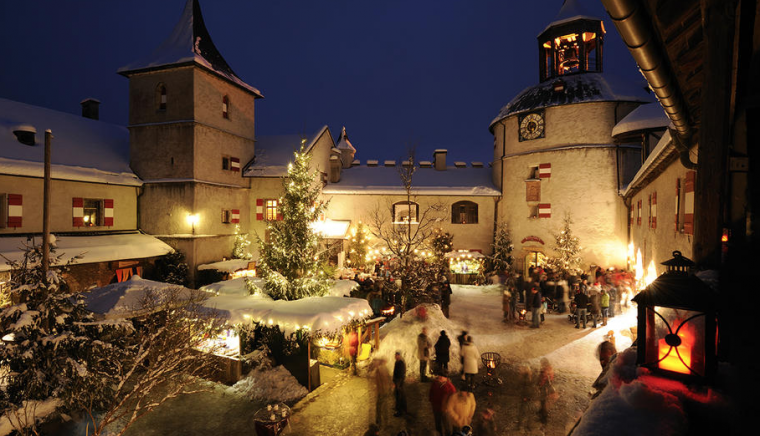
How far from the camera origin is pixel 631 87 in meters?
22.6

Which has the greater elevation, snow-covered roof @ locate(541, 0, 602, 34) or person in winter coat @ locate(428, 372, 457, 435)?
snow-covered roof @ locate(541, 0, 602, 34)

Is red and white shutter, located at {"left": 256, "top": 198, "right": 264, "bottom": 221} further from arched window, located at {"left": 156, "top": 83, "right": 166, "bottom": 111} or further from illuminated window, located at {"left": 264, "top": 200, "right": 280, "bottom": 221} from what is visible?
arched window, located at {"left": 156, "top": 83, "right": 166, "bottom": 111}

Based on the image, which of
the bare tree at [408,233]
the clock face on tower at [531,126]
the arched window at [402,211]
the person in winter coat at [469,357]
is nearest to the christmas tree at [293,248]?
the bare tree at [408,233]

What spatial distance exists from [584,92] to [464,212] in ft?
34.4

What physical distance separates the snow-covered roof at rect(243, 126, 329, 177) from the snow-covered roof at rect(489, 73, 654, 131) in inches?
568

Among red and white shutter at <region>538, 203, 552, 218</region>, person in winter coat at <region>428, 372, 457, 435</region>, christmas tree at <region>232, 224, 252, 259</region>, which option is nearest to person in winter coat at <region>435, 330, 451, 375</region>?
person in winter coat at <region>428, 372, 457, 435</region>

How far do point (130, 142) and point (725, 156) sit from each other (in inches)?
975

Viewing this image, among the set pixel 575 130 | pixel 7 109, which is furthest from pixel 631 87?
pixel 7 109

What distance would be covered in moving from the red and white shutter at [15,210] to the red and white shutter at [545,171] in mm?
26647

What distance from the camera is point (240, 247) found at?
22.5m

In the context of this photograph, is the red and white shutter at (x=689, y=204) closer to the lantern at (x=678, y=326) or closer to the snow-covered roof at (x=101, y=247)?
the lantern at (x=678, y=326)

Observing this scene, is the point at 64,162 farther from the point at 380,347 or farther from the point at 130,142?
the point at 380,347

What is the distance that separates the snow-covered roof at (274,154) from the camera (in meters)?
23.7

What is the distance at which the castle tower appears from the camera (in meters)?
19.8
